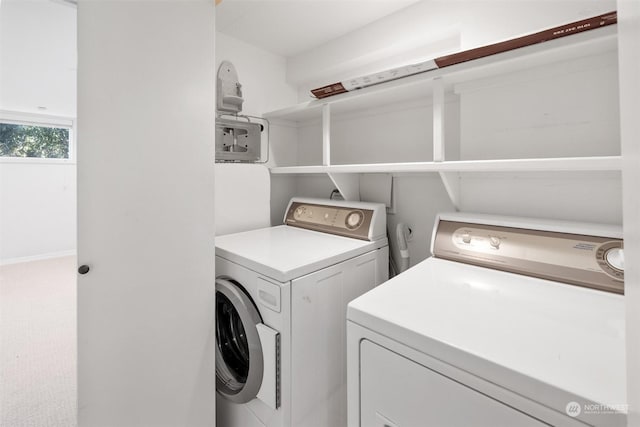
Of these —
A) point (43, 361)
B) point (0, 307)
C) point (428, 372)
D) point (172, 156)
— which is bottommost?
point (43, 361)

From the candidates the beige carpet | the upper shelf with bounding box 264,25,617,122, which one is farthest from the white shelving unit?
the beige carpet

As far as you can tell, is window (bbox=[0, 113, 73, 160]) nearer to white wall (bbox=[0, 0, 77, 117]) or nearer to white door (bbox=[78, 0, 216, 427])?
white wall (bbox=[0, 0, 77, 117])

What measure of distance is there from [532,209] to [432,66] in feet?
2.82

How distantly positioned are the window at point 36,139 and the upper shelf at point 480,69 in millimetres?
4584

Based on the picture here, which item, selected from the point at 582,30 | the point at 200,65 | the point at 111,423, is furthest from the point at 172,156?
the point at 582,30

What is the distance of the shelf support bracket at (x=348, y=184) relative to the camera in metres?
1.94

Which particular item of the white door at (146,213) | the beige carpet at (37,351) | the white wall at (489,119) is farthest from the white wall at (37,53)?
the beige carpet at (37,351)

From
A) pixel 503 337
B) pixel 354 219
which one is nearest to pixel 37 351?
pixel 354 219

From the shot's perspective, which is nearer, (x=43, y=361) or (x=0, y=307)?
(x=43, y=361)

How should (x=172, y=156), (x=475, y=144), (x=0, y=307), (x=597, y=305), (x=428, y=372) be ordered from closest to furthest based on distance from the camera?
(x=428, y=372)
(x=597, y=305)
(x=172, y=156)
(x=475, y=144)
(x=0, y=307)

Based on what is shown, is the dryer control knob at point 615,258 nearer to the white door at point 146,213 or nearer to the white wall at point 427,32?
the white wall at point 427,32

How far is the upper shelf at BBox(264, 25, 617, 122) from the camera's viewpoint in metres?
1.02

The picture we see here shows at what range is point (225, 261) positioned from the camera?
1.46m

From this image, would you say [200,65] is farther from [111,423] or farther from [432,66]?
[111,423]
